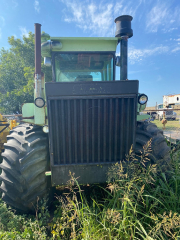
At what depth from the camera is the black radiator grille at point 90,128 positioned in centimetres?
206

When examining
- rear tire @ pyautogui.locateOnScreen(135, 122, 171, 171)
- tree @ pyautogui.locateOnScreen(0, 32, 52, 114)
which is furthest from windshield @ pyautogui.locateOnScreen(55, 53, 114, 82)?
tree @ pyautogui.locateOnScreen(0, 32, 52, 114)

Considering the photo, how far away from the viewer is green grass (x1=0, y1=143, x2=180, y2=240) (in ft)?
5.31

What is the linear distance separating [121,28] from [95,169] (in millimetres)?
2237

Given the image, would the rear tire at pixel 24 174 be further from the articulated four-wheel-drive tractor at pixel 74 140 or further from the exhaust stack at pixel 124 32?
the exhaust stack at pixel 124 32

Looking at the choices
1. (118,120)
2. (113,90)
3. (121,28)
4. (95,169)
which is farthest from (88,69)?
(95,169)

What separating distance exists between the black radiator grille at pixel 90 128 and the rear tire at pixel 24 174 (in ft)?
0.73

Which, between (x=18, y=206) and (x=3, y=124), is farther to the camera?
(x=3, y=124)

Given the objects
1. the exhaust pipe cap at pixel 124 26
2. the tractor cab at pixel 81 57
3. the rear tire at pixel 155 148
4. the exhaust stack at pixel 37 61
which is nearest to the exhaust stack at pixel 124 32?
the exhaust pipe cap at pixel 124 26

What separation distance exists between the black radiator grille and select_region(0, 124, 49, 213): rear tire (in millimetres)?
221

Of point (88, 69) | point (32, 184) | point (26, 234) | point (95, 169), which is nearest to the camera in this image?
point (26, 234)

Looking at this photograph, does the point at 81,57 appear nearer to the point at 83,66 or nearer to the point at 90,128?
the point at 83,66

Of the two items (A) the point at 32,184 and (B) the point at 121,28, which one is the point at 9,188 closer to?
(A) the point at 32,184

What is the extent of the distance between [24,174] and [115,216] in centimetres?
123

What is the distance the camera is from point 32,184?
204cm
